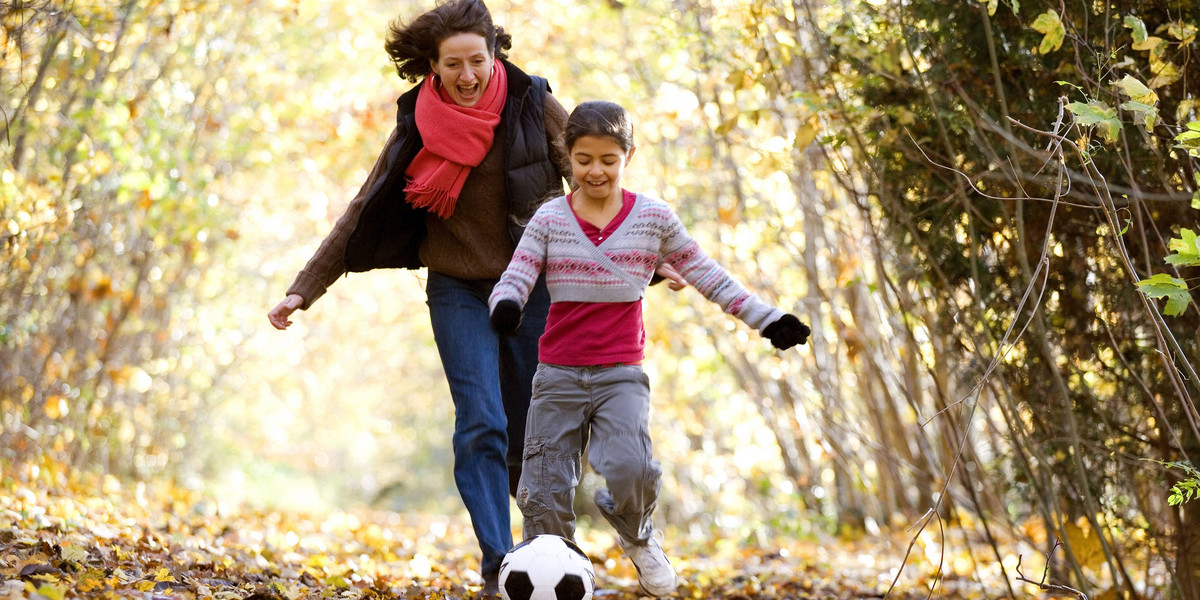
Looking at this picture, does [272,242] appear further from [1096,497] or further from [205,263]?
[1096,497]

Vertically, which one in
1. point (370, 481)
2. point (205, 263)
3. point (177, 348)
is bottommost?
point (177, 348)

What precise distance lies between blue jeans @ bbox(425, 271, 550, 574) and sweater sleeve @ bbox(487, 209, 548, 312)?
35 cm

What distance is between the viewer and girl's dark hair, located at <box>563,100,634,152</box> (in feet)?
11.0

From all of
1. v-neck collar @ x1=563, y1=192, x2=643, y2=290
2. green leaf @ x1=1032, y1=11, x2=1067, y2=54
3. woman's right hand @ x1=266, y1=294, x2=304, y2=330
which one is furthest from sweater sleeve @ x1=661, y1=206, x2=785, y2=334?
woman's right hand @ x1=266, y1=294, x2=304, y2=330

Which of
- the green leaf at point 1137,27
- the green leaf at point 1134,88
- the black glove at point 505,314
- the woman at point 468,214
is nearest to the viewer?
the green leaf at point 1134,88

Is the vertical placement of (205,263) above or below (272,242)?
below

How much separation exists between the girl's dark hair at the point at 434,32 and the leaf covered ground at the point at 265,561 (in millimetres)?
1857

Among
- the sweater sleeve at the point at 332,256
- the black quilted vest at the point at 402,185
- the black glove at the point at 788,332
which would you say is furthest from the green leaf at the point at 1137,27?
the sweater sleeve at the point at 332,256

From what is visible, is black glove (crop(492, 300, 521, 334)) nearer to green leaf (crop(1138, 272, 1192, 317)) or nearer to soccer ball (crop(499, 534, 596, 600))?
soccer ball (crop(499, 534, 596, 600))

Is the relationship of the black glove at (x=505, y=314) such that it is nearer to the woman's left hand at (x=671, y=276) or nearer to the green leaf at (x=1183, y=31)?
the woman's left hand at (x=671, y=276)

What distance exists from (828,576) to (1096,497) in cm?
172

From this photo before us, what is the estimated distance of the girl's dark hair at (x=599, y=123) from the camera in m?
3.36

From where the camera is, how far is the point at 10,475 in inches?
252

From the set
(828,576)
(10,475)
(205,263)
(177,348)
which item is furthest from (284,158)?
(828,576)
